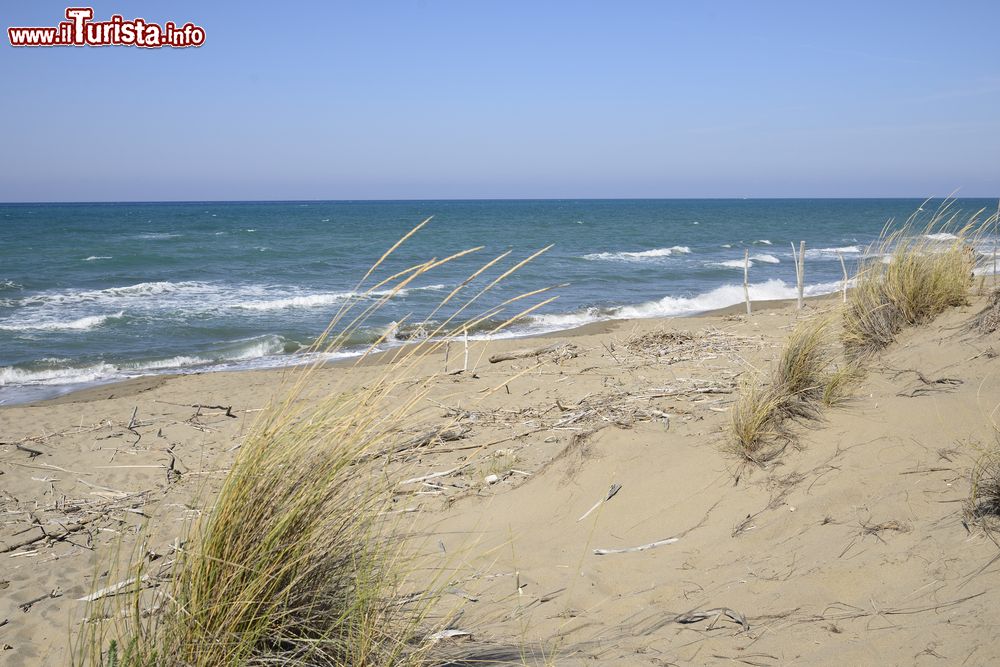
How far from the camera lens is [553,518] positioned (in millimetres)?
4324

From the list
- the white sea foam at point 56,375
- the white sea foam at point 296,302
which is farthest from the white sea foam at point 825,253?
the white sea foam at point 56,375

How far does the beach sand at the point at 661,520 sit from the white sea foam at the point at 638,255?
81.5ft

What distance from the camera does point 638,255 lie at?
109 feet

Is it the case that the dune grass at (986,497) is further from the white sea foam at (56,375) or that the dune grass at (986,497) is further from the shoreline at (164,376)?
the white sea foam at (56,375)

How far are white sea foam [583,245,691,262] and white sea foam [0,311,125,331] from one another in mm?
20241

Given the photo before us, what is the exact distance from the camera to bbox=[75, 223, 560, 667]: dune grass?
209 centimetres

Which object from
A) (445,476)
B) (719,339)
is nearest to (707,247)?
(719,339)

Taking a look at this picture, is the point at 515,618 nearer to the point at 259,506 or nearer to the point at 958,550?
the point at 259,506

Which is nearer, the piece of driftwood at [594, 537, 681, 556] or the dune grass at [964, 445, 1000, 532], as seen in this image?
the dune grass at [964, 445, 1000, 532]

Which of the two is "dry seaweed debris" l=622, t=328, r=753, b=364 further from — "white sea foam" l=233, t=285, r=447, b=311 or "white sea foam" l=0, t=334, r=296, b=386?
"white sea foam" l=233, t=285, r=447, b=311

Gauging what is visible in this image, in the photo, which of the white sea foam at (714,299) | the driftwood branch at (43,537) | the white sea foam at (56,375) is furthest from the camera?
the white sea foam at (714,299)

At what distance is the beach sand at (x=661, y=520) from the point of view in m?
2.71

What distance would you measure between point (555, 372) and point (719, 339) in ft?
8.26

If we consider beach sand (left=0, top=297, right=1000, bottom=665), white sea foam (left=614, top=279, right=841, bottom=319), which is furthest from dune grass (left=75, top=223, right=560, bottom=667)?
white sea foam (left=614, top=279, right=841, bottom=319)
